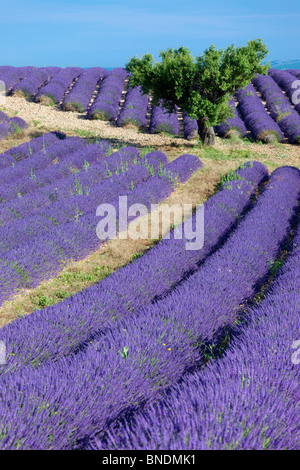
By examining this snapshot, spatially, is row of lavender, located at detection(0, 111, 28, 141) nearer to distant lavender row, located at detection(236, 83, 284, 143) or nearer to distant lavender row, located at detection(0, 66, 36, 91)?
distant lavender row, located at detection(0, 66, 36, 91)

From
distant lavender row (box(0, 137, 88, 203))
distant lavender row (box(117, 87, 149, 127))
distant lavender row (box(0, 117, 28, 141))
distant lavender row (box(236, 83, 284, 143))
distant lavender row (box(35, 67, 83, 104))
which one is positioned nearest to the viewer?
distant lavender row (box(0, 137, 88, 203))

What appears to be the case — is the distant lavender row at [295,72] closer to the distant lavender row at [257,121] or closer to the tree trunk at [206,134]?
the distant lavender row at [257,121]

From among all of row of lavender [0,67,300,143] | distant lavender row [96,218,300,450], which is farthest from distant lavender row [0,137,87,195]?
distant lavender row [96,218,300,450]

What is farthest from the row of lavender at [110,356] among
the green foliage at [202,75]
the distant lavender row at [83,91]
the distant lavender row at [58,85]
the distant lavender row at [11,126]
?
the distant lavender row at [58,85]

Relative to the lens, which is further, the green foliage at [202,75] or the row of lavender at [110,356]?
the green foliage at [202,75]

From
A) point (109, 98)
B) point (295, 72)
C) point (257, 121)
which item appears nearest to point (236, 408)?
point (257, 121)

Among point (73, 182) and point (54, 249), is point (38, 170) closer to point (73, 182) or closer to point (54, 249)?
point (73, 182)
